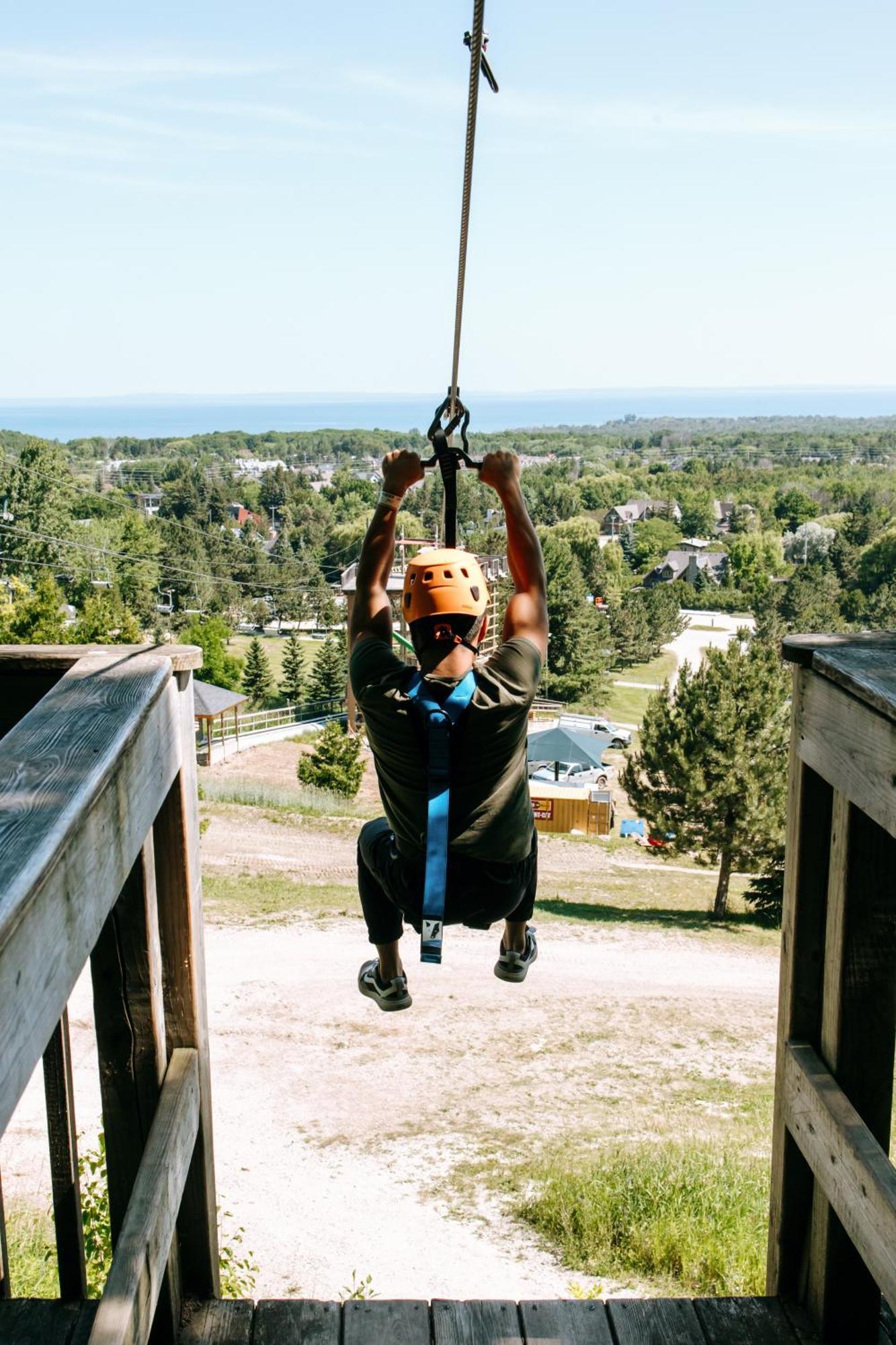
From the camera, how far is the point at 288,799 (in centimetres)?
3228

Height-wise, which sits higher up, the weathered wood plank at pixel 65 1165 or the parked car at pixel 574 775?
the weathered wood plank at pixel 65 1165

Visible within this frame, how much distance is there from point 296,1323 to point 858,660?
5.89ft

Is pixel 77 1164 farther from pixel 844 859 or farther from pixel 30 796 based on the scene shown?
pixel 844 859

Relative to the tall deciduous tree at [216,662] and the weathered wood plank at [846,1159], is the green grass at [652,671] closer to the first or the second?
the tall deciduous tree at [216,662]

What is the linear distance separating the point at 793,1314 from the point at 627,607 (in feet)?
220

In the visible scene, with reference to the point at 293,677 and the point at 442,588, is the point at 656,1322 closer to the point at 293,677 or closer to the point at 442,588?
the point at 442,588

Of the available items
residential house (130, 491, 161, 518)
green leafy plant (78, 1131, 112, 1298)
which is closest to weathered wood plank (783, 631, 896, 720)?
green leafy plant (78, 1131, 112, 1298)

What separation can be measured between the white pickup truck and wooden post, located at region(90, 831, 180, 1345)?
41.4 metres

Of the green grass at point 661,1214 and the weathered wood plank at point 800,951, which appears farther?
the green grass at point 661,1214

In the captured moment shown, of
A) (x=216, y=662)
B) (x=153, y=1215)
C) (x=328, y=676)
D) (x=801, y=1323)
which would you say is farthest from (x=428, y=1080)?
(x=216, y=662)

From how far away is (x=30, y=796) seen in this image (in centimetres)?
160

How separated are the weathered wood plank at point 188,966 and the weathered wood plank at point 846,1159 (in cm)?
124

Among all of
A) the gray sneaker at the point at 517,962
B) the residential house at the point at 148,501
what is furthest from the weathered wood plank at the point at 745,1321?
the residential house at the point at 148,501

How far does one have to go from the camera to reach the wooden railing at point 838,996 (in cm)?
221
